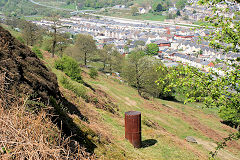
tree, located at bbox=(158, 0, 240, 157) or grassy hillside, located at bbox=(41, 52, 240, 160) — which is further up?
tree, located at bbox=(158, 0, 240, 157)

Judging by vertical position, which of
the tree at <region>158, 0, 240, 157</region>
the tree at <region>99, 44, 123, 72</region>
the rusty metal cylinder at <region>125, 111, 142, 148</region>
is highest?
the tree at <region>158, 0, 240, 157</region>

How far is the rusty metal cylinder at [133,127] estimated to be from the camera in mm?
11477

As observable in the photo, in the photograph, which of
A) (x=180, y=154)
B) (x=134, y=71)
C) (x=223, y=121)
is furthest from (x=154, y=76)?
(x=180, y=154)

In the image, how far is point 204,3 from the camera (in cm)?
890

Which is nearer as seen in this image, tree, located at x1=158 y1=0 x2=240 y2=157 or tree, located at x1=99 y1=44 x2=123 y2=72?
tree, located at x1=158 y1=0 x2=240 y2=157

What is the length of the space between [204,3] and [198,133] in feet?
56.4

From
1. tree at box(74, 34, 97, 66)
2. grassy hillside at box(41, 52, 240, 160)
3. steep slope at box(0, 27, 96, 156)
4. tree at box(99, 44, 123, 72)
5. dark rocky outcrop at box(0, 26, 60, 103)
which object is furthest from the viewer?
tree at box(99, 44, 123, 72)

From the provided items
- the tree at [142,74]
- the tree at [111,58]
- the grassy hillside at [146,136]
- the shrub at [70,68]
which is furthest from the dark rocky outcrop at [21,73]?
the tree at [111,58]

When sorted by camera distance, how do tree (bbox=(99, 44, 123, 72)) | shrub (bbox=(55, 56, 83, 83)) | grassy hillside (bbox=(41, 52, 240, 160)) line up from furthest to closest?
tree (bbox=(99, 44, 123, 72)), shrub (bbox=(55, 56, 83, 83)), grassy hillside (bbox=(41, 52, 240, 160))

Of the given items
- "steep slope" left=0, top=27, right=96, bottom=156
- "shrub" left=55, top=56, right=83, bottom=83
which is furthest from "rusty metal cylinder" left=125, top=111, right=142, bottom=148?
"shrub" left=55, top=56, right=83, bottom=83

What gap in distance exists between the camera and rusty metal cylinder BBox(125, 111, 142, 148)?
11477 millimetres

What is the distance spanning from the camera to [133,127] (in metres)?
11.6

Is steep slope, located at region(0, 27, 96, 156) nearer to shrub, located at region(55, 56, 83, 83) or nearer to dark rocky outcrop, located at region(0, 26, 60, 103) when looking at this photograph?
dark rocky outcrop, located at region(0, 26, 60, 103)

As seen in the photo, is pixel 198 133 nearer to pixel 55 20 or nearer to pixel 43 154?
pixel 43 154
